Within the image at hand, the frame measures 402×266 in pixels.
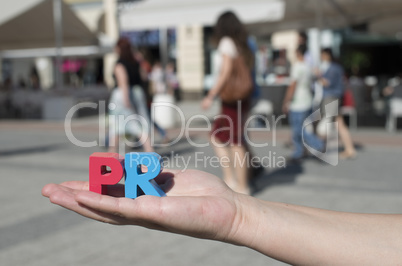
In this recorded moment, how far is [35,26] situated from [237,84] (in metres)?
12.1

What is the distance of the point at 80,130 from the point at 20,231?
25.9 feet

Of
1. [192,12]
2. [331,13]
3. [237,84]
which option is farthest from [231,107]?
[331,13]

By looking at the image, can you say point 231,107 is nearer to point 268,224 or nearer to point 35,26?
point 268,224

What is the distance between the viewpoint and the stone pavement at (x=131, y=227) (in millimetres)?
3725

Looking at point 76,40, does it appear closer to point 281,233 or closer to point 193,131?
point 193,131

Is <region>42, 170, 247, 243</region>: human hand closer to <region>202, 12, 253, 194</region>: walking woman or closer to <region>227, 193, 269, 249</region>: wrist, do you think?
<region>227, 193, 269, 249</region>: wrist

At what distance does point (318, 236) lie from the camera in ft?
4.97

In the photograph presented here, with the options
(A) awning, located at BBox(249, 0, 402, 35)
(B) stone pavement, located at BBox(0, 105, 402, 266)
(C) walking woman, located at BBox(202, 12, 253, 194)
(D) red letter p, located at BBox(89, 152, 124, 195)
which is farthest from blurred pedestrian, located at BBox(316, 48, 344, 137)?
(D) red letter p, located at BBox(89, 152, 124, 195)

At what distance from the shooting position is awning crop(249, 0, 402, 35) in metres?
9.74

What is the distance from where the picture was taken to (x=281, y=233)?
1.53 meters

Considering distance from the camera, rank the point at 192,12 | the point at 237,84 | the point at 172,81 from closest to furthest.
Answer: the point at 237,84 → the point at 192,12 → the point at 172,81

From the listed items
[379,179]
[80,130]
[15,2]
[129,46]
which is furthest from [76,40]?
[379,179]

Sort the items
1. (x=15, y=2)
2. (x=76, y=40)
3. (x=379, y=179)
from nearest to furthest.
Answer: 1. (x=379, y=179)
2. (x=15, y=2)
3. (x=76, y=40)

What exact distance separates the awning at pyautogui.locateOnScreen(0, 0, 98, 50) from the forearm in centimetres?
1454
